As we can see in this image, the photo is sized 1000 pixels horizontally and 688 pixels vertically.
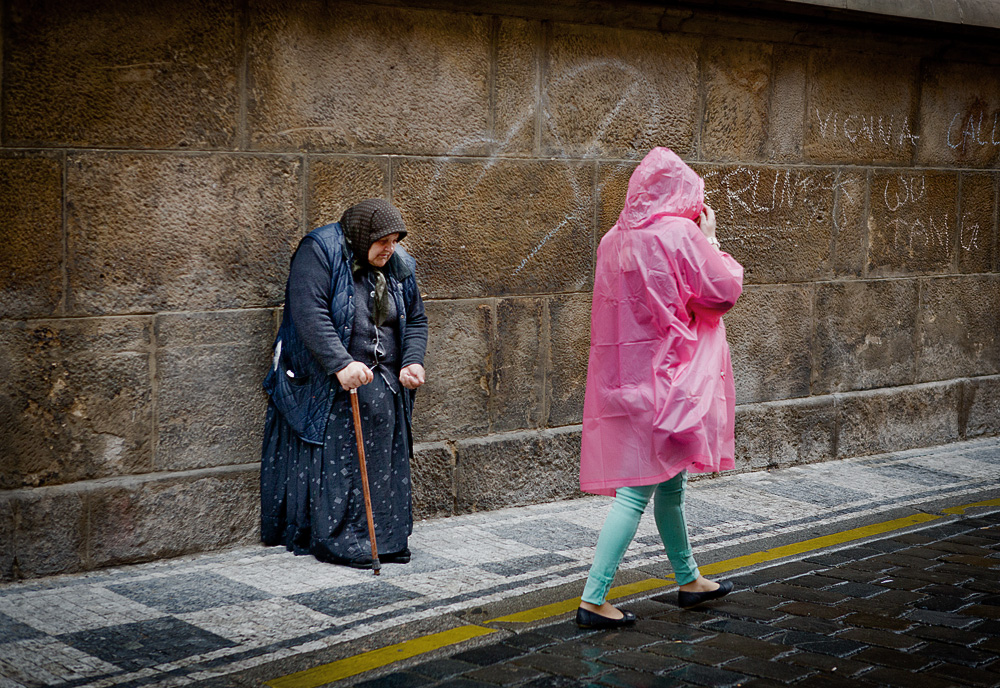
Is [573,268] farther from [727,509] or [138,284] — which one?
[138,284]

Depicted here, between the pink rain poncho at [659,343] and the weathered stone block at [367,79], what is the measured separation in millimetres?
1767

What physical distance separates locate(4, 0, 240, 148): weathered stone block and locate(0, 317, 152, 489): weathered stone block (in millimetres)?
799

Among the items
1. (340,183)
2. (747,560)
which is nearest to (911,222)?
(747,560)

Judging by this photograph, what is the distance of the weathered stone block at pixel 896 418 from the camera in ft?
25.8

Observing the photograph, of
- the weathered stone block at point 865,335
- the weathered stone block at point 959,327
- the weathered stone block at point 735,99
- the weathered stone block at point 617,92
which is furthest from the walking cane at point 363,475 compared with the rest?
the weathered stone block at point 959,327

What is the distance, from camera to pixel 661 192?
14.5 ft

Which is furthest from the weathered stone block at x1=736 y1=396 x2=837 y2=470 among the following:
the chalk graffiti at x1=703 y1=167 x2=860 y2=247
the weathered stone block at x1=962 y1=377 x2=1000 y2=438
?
the weathered stone block at x1=962 y1=377 x2=1000 y2=438

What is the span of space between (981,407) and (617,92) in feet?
12.9

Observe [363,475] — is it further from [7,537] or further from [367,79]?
[367,79]

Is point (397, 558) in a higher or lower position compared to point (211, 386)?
lower

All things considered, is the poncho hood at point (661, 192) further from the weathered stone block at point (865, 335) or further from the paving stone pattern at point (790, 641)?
the weathered stone block at point (865, 335)

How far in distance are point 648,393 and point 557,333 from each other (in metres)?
2.28

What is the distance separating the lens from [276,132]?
5496 mm

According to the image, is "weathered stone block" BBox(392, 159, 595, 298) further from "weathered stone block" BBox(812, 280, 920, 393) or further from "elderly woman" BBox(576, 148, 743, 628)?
"weathered stone block" BBox(812, 280, 920, 393)
